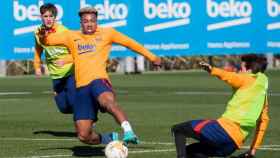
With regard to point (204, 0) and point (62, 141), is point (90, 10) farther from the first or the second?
point (204, 0)

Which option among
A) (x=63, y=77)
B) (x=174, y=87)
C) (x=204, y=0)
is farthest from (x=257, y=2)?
(x=63, y=77)

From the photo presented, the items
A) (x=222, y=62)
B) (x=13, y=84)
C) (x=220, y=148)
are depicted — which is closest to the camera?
(x=220, y=148)

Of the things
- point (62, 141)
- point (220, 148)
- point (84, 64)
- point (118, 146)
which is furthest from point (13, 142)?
point (220, 148)

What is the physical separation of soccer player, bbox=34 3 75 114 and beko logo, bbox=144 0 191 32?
23.2m

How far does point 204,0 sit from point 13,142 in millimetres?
26984

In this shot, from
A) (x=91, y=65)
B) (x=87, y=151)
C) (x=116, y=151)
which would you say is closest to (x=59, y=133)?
(x=87, y=151)

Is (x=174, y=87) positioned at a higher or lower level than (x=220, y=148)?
lower

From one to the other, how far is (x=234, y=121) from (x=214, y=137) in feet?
0.96

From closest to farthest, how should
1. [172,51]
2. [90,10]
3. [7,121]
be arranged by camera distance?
[90,10] < [7,121] < [172,51]

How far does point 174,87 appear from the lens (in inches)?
1260

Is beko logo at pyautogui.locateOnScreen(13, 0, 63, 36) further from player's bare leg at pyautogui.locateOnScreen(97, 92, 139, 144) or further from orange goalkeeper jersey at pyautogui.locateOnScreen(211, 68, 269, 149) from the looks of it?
orange goalkeeper jersey at pyautogui.locateOnScreen(211, 68, 269, 149)

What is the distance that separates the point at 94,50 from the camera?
13.6 m

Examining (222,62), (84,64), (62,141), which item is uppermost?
(84,64)

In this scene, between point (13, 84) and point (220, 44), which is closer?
point (13, 84)
